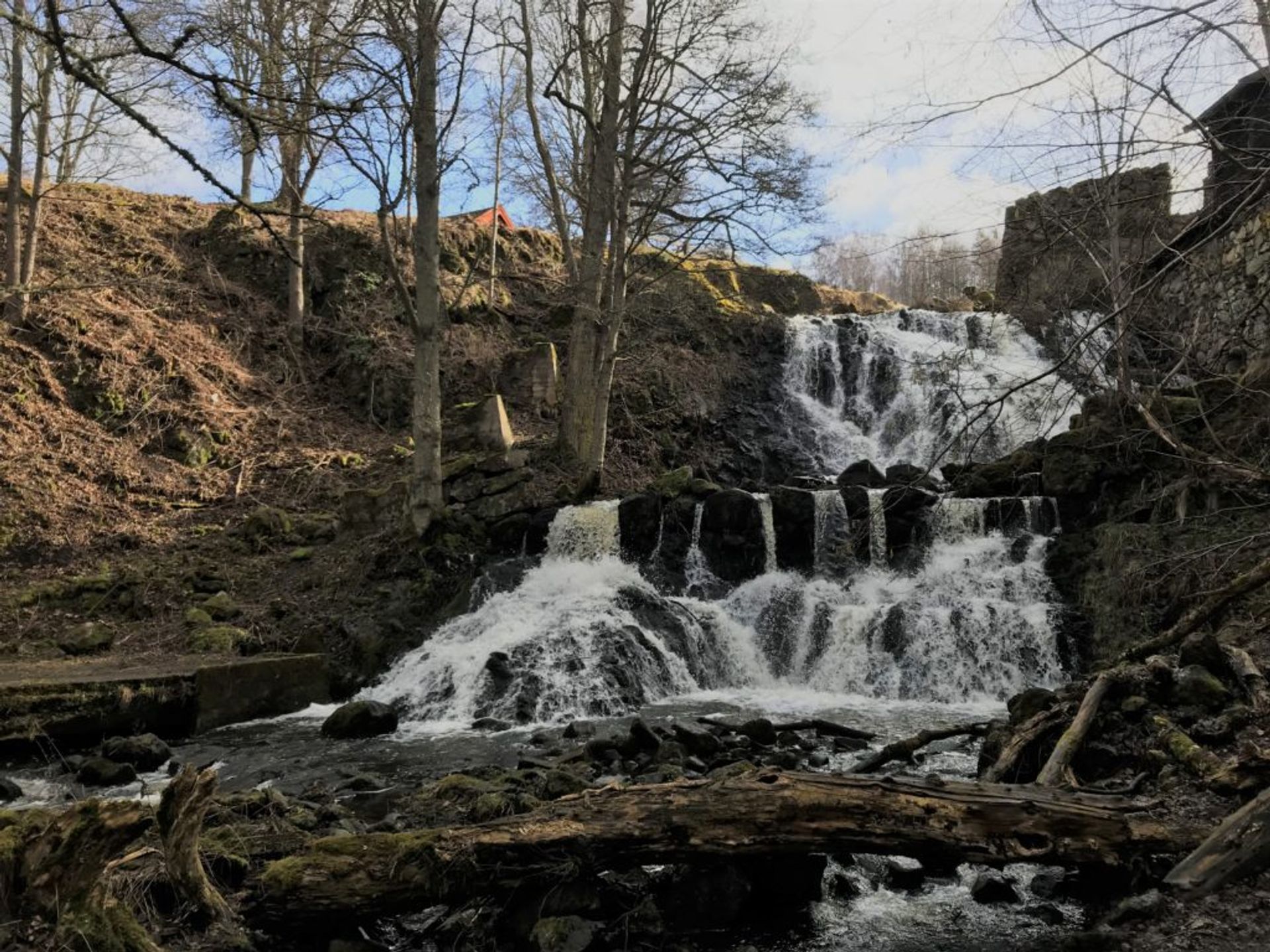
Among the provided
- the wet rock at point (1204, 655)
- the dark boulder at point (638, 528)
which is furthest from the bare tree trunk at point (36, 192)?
the wet rock at point (1204, 655)

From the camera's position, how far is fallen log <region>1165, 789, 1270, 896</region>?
3.21 m

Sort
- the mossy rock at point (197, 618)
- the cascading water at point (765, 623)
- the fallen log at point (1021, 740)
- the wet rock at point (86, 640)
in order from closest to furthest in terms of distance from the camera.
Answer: the fallen log at point (1021, 740)
the wet rock at point (86, 640)
the cascading water at point (765, 623)
the mossy rock at point (197, 618)

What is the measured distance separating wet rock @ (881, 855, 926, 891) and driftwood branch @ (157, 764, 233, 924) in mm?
3014

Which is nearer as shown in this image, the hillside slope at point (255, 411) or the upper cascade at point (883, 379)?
the hillside slope at point (255, 411)

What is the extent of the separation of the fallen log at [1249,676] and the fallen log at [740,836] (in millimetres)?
1600

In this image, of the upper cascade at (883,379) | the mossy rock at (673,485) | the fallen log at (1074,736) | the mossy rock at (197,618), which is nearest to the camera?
the fallen log at (1074,736)

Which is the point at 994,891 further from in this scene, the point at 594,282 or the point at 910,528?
the point at 594,282

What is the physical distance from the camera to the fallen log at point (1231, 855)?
3.21m

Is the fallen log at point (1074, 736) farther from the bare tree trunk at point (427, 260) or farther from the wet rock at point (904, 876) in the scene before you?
the bare tree trunk at point (427, 260)

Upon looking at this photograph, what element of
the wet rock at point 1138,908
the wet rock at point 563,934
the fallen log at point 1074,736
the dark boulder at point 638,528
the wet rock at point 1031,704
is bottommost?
the wet rock at point 563,934

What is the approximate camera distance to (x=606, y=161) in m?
14.0

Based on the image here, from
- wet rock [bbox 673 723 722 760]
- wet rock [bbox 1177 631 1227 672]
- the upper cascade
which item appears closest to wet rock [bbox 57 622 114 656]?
wet rock [bbox 673 723 722 760]

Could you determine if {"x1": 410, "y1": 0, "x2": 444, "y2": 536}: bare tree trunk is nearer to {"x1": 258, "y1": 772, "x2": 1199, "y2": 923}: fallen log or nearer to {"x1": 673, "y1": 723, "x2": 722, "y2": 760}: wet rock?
{"x1": 673, "y1": 723, "x2": 722, "y2": 760}: wet rock

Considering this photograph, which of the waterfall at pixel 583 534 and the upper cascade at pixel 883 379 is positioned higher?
the upper cascade at pixel 883 379
